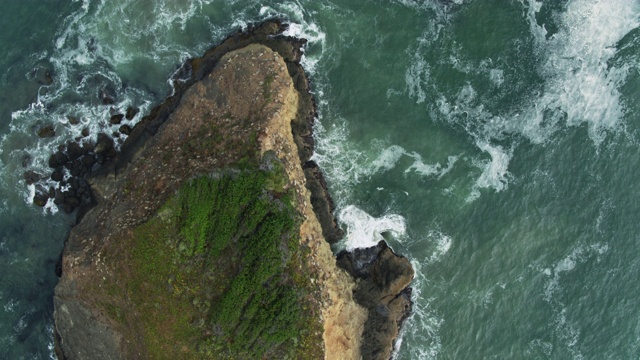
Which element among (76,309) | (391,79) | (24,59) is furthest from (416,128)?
(24,59)

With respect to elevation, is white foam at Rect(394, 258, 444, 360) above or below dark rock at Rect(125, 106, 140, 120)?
below

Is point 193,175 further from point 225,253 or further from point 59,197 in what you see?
point 59,197

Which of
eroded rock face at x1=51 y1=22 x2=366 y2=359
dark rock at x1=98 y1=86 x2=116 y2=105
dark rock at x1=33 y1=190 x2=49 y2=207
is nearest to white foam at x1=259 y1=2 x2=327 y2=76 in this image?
eroded rock face at x1=51 y1=22 x2=366 y2=359

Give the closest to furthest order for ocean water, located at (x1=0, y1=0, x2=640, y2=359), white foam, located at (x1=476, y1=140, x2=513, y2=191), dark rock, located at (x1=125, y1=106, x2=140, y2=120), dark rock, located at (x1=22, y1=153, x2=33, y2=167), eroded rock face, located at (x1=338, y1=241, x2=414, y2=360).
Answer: eroded rock face, located at (x1=338, y1=241, x2=414, y2=360), ocean water, located at (x1=0, y1=0, x2=640, y2=359), white foam, located at (x1=476, y1=140, x2=513, y2=191), dark rock, located at (x1=125, y1=106, x2=140, y2=120), dark rock, located at (x1=22, y1=153, x2=33, y2=167)

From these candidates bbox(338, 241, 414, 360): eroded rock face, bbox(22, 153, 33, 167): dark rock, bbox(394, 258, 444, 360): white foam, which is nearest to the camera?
bbox(338, 241, 414, 360): eroded rock face

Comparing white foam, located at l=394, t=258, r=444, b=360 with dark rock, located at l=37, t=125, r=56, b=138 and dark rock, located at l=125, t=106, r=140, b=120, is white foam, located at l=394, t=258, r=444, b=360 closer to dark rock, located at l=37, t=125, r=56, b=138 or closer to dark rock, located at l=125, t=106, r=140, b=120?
dark rock, located at l=125, t=106, r=140, b=120

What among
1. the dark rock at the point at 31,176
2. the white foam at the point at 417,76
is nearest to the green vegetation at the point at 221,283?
the dark rock at the point at 31,176

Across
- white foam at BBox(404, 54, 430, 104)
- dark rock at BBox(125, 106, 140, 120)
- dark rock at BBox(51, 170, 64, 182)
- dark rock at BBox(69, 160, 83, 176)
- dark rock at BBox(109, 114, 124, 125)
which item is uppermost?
white foam at BBox(404, 54, 430, 104)

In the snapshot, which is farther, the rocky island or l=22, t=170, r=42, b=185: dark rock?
l=22, t=170, r=42, b=185: dark rock
